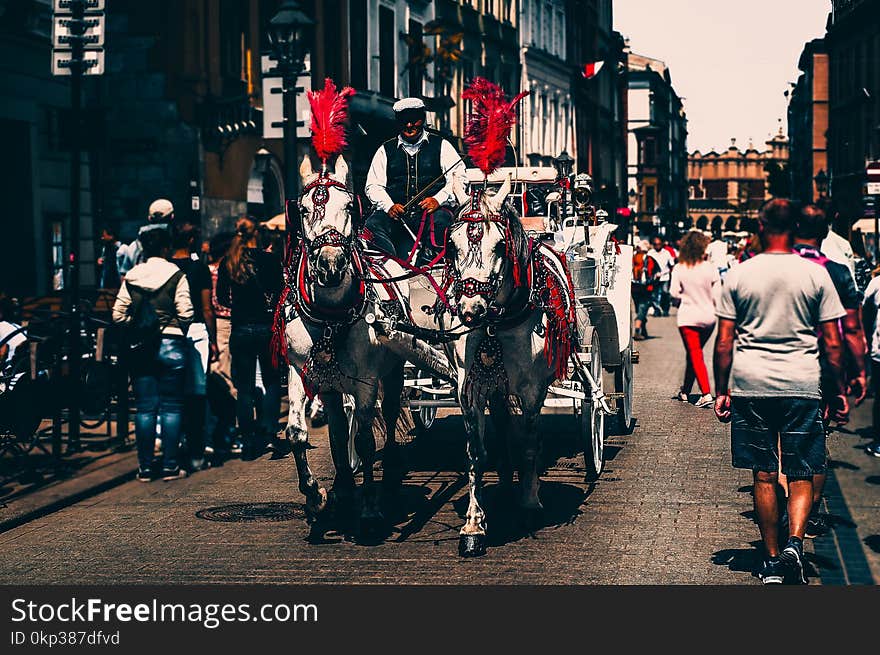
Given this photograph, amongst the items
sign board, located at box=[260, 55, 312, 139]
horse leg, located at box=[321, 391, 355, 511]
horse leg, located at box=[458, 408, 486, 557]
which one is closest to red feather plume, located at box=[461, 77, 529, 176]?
horse leg, located at box=[458, 408, 486, 557]

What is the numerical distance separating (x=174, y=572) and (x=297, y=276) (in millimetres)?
1979

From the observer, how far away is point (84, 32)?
13.5 metres

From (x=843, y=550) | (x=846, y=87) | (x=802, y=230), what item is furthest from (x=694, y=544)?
(x=846, y=87)

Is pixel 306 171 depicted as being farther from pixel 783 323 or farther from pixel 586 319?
pixel 586 319

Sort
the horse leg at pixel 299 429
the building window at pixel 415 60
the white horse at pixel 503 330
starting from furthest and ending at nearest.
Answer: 1. the building window at pixel 415 60
2. the horse leg at pixel 299 429
3. the white horse at pixel 503 330

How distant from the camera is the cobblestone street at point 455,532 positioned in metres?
8.22

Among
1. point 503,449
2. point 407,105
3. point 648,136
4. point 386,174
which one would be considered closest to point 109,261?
point 386,174

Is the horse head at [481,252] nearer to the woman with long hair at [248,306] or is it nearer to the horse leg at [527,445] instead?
the horse leg at [527,445]

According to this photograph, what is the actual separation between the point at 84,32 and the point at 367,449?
6.14 meters

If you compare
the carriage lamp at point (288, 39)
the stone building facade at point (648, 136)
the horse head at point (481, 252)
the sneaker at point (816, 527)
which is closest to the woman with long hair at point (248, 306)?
the carriage lamp at point (288, 39)

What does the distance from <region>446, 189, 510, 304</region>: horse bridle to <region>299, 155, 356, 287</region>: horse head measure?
641mm

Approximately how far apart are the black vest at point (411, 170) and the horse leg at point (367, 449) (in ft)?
5.37

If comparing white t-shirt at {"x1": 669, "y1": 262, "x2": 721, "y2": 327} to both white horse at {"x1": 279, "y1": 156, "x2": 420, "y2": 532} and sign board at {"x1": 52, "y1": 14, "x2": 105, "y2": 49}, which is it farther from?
white horse at {"x1": 279, "y1": 156, "x2": 420, "y2": 532}

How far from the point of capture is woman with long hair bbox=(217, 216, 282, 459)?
42.0ft
